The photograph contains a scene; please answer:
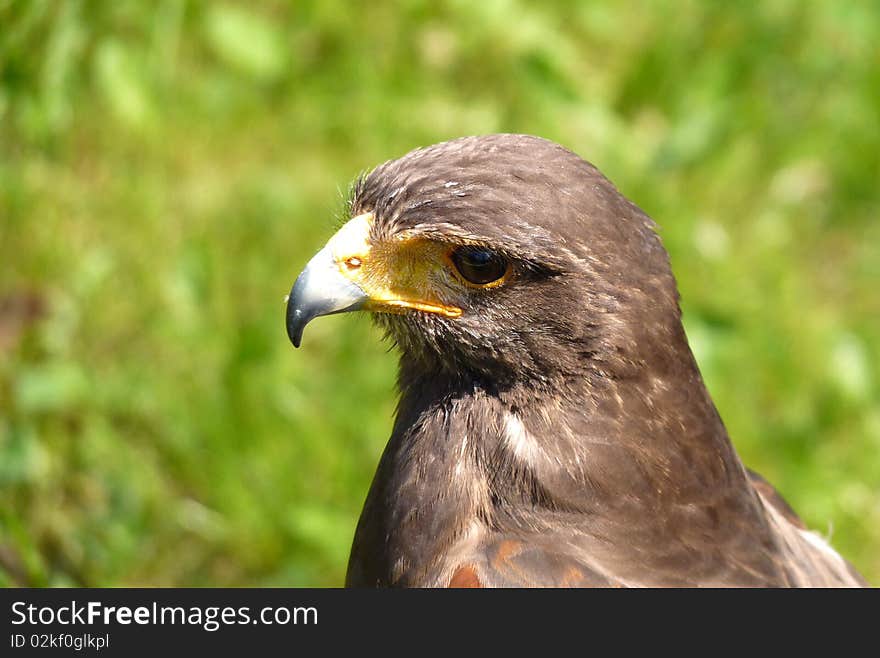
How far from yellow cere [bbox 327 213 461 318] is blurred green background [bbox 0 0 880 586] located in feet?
1.58

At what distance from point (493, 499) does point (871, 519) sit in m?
2.54

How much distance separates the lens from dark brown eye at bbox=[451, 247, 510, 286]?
2947 mm

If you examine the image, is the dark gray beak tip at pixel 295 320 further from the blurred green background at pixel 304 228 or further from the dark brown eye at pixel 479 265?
the blurred green background at pixel 304 228

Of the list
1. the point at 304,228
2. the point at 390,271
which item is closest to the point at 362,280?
the point at 390,271

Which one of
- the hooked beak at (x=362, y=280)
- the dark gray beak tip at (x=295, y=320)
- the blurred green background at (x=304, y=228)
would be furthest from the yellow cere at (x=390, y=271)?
the blurred green background at (x=304, y=228)

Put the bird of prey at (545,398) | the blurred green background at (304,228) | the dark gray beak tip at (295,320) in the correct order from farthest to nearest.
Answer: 1. the blurred green background at (304,228)
2. the dark gray beak tip at (295,320)
3. the bird of prey at (545,398)

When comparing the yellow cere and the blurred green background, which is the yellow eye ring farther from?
the blurred green background

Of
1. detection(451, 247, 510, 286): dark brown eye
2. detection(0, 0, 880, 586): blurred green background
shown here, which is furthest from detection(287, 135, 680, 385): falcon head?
detection(0, 0, 880, 586): blurred green background

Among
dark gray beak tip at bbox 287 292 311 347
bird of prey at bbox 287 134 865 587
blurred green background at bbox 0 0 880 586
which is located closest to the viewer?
bird of prey at bbox 287 134 865 587

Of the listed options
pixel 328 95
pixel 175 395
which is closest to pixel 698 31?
pixel 328 95

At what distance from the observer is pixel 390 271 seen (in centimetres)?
313

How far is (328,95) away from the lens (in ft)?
19.9

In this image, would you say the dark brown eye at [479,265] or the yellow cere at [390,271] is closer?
the dark brown eye at [479,265]

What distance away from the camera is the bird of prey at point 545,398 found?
288 centimetres
